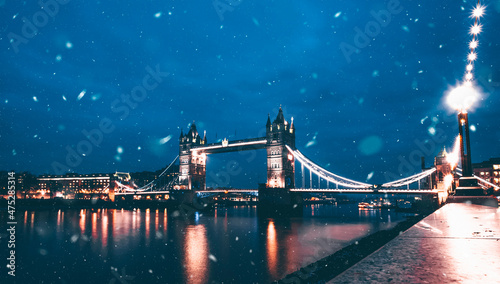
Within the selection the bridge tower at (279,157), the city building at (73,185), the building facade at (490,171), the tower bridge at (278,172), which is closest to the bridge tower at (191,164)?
the tower bridge at (278,172)

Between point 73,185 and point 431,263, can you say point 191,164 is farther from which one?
point 431,263

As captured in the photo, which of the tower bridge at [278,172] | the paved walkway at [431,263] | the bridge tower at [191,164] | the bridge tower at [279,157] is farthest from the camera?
the bridge tower at [191,164]

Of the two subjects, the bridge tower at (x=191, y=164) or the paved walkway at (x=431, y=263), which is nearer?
the paved walkway at (x=431, y=263)

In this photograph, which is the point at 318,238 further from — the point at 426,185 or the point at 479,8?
the point at 426,185

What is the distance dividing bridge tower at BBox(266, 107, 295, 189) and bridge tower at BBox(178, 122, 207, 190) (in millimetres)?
23619

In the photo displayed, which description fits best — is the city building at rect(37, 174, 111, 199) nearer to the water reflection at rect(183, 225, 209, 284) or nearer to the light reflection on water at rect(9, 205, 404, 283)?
the light reflection on water at rect(9, 205, 404, 283)

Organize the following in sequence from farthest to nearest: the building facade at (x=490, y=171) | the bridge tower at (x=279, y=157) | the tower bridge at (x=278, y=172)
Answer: the building facade at (x=490, y=171) → the bridge tower at (x=279, y=157) → the tower bridge at (x=278, y=172)

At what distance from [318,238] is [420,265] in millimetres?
26662

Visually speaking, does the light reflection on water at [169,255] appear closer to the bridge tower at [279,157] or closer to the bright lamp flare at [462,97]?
the bright lamp flare at [462,97]

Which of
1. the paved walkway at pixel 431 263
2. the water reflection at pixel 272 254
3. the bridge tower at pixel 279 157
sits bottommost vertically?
the water reflection at pixel 272 254

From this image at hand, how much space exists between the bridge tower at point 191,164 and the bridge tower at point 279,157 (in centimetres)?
2362

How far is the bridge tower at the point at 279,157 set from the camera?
68.4 metres

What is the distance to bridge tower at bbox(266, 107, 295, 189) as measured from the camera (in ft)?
224

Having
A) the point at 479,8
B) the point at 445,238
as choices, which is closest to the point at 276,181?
the point at 479,8
